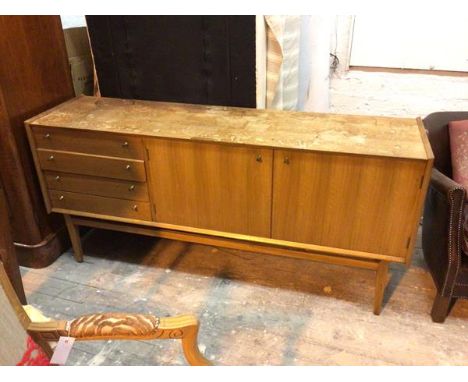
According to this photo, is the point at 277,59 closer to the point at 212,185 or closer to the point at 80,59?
the point at 212,185

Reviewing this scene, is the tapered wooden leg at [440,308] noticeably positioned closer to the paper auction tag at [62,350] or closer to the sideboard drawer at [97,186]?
the sideboard drawer at [97,186]

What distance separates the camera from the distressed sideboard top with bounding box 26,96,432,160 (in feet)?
4.92

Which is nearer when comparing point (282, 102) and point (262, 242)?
point (262, 242)

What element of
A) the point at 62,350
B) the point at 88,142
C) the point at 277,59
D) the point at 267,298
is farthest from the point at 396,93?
the point at 62,350

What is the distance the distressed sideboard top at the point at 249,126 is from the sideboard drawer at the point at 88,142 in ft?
0.10

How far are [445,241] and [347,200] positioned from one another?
44 centimetres

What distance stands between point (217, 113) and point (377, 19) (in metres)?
1.15

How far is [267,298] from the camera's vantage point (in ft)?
6.27

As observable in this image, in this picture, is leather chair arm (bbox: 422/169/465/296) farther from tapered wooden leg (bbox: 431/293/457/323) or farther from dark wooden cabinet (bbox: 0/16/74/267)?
dark wooden cabinet (bbox: 0/16/74/267)

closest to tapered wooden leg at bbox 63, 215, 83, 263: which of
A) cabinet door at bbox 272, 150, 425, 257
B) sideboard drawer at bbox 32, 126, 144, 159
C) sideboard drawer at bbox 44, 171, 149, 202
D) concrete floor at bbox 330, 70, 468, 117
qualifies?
sideboard drawer at bbox 44, 171, 149, 202

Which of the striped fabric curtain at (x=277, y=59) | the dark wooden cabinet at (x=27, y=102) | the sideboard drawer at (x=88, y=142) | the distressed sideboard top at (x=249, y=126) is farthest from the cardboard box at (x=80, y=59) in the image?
the striped fabric curtain at (x=277, y=59)

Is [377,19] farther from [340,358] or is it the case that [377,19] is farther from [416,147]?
[340,358]
